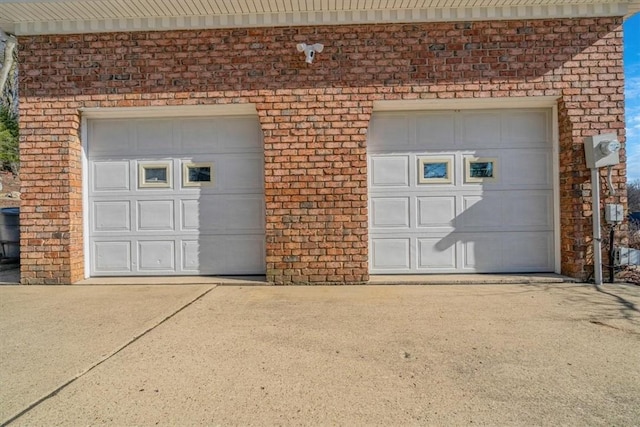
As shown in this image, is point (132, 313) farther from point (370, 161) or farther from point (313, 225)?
point (370, 161)

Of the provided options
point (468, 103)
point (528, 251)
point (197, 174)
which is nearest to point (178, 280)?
point (197, 174)

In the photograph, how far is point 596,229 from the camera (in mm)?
5023

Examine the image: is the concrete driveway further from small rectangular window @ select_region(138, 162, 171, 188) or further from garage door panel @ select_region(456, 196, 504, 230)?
small rectangular window @ select_region(138, 162, 171, 188)

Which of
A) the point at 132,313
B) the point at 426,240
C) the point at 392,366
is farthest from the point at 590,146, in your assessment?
the point at 132,313

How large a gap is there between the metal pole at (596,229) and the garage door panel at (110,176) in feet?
21.3

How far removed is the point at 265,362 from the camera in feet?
8.98

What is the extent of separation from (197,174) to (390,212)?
2.92m

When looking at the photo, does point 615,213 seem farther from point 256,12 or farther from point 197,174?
point 197,174

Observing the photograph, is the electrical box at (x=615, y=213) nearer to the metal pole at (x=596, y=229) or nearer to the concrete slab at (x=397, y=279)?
the metal pole at (x=596, y=229)

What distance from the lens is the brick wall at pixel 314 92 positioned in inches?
203

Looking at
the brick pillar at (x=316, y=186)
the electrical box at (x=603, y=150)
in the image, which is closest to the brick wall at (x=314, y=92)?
the brick pillar at (x=316, y=186)

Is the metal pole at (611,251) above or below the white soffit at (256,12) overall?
below

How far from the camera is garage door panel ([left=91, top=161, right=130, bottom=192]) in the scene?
576 centimetres

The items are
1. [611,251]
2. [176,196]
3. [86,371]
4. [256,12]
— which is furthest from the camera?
[176,196]
